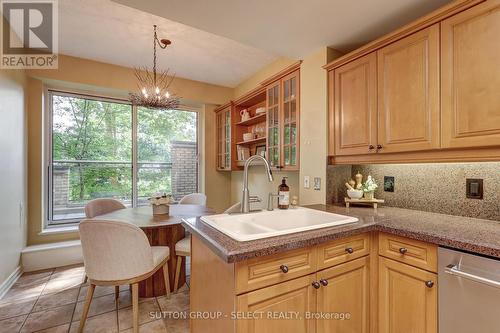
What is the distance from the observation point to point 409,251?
1.27m

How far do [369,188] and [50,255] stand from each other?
3729 millimetres

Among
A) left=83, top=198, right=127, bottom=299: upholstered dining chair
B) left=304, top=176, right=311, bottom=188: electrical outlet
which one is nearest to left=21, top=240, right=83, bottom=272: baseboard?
left=83, top=198, right=127, bottom=299: upholstered dining chair

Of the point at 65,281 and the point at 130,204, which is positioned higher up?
the point at 130,204

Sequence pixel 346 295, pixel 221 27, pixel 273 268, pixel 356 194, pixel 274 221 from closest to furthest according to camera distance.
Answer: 1. pixel 273 268
2. pixel 346 295
3. pixel 274 221
4. pixel 221 27
5. pixel 356 194

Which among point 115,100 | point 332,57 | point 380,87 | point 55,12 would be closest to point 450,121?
point 380,87

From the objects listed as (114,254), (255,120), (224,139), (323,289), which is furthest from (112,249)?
(224,139)

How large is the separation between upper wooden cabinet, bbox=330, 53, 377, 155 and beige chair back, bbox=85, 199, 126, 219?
2650mm

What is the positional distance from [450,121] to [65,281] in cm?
375

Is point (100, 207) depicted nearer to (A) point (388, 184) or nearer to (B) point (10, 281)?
(B) point (10, 281)

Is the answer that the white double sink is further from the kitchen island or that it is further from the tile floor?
the tile floor

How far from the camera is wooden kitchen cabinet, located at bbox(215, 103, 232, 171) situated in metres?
3.69

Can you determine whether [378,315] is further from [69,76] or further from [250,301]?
[69,76]

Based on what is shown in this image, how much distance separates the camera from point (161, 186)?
12.6 ft

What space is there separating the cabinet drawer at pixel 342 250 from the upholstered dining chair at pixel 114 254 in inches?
49.9
